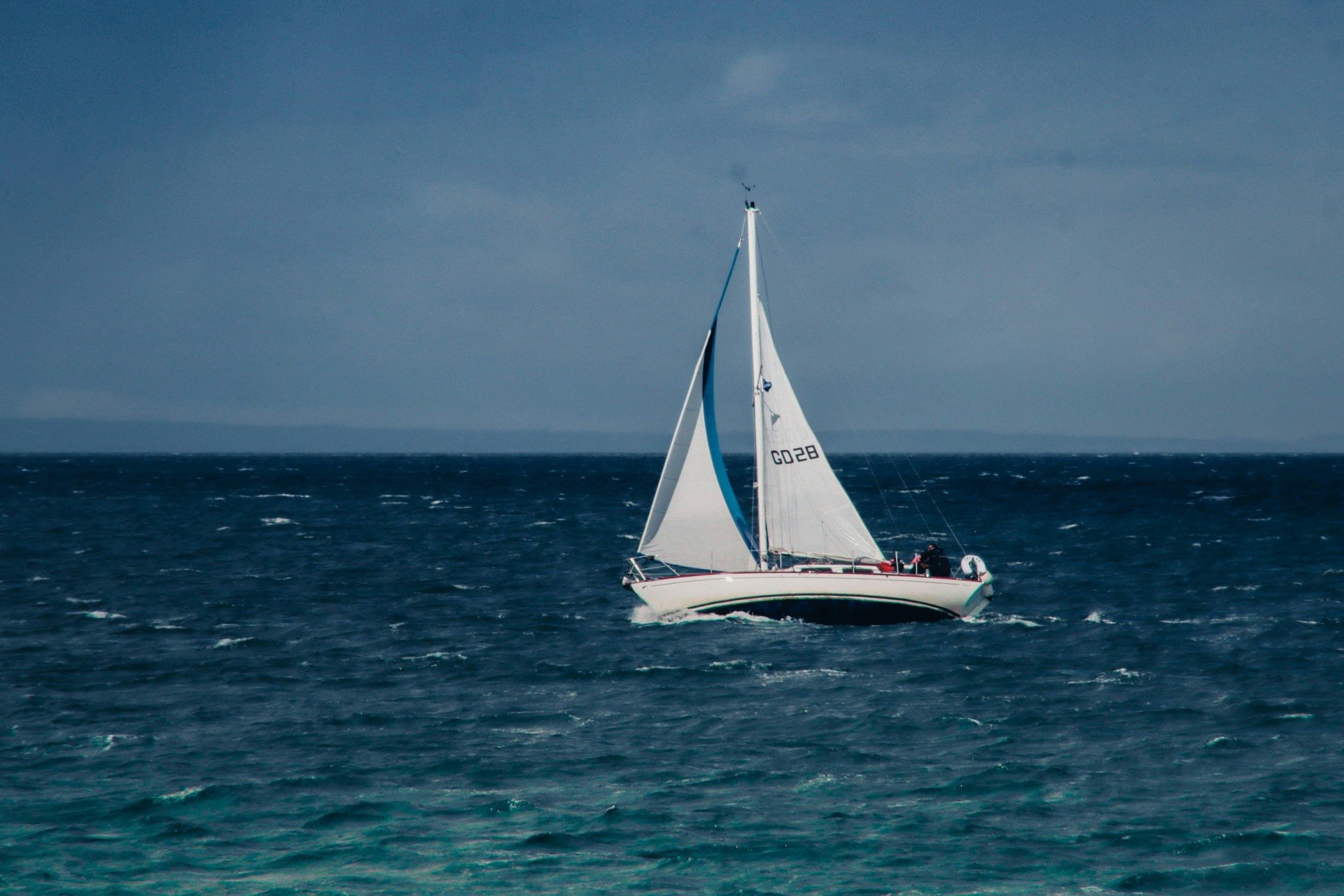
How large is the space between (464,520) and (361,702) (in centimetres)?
6598

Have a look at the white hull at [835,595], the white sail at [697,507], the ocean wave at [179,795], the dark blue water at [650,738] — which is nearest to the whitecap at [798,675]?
the dark blue water at [650,738]

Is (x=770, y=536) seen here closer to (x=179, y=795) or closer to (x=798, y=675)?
(x=798, y=675)

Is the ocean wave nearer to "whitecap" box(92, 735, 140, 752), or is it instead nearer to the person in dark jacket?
"whitecap" box(92, 735, 140, 752)

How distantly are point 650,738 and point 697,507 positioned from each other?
14801 millimetres

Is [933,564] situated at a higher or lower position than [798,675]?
higher

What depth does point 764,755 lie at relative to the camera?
82.7 ft

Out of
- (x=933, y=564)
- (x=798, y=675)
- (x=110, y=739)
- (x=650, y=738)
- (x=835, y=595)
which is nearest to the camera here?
(x=650, y=738)

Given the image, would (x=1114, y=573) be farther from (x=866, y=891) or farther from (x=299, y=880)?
(x=299, y=880)

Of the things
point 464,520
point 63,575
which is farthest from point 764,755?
point 464,520

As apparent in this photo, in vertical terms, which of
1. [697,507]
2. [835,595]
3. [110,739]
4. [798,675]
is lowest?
[110,739]

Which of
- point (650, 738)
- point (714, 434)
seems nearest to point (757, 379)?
point (714, 434)

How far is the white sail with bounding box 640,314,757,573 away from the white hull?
879 millimetres

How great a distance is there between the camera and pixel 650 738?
26.6 metres

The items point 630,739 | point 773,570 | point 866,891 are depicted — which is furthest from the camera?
point 773,570
